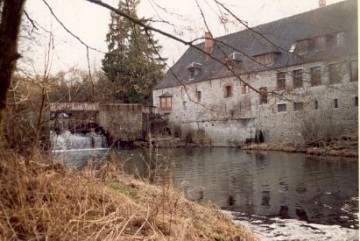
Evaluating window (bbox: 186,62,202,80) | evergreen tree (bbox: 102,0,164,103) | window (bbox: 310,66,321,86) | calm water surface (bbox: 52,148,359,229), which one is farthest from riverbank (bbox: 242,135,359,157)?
window (bbox: 186,62,202,80)

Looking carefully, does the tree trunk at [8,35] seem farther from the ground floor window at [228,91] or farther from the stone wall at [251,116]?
the ground floor window at [228,91]

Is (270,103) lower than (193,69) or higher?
lower

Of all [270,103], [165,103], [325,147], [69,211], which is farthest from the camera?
[165,103]

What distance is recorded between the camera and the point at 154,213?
131 inches

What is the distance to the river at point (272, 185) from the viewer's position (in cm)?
568

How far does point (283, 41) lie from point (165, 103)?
1093 cm

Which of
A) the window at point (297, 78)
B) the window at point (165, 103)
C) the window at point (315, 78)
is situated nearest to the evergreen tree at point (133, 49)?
the window at point (297, 78)

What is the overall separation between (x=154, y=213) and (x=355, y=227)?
3.01 metres

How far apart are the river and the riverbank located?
0.43m

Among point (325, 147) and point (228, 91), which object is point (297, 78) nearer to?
point (325, 147)

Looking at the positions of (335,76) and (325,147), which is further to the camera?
(325,147)

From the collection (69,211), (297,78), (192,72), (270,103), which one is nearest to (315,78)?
(297,78)

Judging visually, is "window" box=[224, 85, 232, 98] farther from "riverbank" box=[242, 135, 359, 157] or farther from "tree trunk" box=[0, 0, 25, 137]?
"tree trunk" box=[0, 0, 25, 137]

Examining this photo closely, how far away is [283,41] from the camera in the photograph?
58.9 ft
